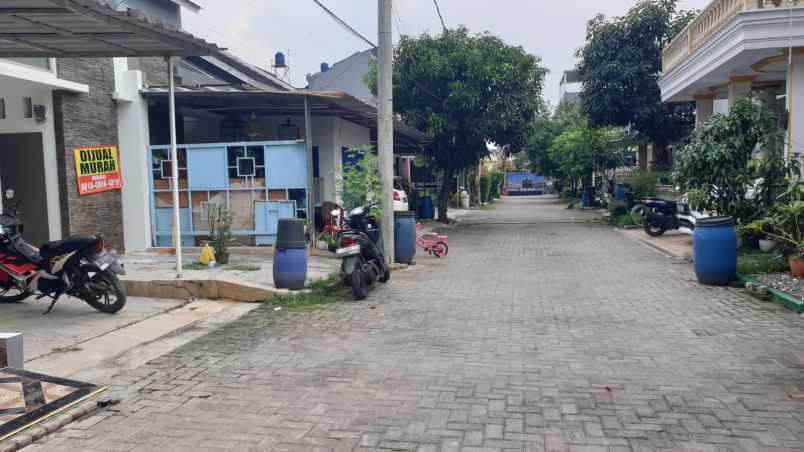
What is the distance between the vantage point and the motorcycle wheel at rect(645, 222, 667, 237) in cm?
1711

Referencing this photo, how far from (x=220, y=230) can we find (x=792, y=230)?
9.23 m

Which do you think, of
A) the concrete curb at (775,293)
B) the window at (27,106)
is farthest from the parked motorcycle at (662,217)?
the window at (27,106)

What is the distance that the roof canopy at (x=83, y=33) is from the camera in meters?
6.17

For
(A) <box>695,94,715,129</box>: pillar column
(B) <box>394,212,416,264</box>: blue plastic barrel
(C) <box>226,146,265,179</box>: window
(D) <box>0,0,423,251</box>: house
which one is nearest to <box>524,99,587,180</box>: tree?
(A) <box>695,94,715,129</box>: pillar column

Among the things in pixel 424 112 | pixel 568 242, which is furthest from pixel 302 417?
pixel 424 112

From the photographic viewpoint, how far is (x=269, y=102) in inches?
510

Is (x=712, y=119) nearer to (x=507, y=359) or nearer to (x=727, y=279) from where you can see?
(x=727, y=279)

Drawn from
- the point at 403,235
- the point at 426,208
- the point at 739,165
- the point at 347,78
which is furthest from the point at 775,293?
the point at 347,78

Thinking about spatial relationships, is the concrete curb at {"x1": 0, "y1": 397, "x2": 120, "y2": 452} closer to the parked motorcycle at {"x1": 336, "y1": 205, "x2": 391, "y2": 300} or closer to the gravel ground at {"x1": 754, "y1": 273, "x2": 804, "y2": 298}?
the parked motorcycle at {"x1": 336, "y1": 205, "x2": 391, "y2": 300}

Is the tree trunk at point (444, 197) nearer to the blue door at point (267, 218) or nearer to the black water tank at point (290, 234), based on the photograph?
the blue door at point (267, 218)

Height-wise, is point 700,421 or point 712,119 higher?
point 712,119

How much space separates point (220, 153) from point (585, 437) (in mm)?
10363

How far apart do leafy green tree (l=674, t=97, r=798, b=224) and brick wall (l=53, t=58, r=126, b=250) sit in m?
10.6

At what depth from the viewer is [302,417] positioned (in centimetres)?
451
